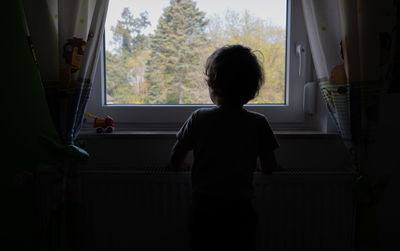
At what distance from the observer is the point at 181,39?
1.15 metres

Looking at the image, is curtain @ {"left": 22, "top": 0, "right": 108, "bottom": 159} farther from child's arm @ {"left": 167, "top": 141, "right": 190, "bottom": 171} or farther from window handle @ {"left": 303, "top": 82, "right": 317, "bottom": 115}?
window handle @ {"left": 303, "top": 82, "right": 317, "bottom": 115}

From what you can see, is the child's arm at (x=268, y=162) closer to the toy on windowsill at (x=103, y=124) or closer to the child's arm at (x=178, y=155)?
the child's arm at (x=178, y=155)

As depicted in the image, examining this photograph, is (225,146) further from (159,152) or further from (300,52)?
(300,52)

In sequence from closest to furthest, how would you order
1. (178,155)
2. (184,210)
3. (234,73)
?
(234,73) < (178,155) < (184,210)

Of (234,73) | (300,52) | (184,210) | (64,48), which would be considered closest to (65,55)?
(64,48)

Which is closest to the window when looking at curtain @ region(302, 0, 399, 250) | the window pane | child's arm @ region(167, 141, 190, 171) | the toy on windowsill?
the window pane

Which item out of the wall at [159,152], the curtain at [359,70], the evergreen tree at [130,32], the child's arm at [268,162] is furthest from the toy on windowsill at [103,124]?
the curtain at [359,70]

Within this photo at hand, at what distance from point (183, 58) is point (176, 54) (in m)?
0.04

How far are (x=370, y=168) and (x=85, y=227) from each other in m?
1.10

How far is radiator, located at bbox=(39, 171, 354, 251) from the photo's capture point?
0.96 metres

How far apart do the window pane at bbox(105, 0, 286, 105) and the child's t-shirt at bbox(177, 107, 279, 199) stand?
0.41 metres

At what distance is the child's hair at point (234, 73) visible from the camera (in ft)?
2.47

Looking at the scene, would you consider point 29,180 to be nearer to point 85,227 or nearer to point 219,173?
point 85,227

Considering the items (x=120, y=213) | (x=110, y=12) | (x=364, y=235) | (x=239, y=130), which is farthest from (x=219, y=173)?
(x=110, y=12)
